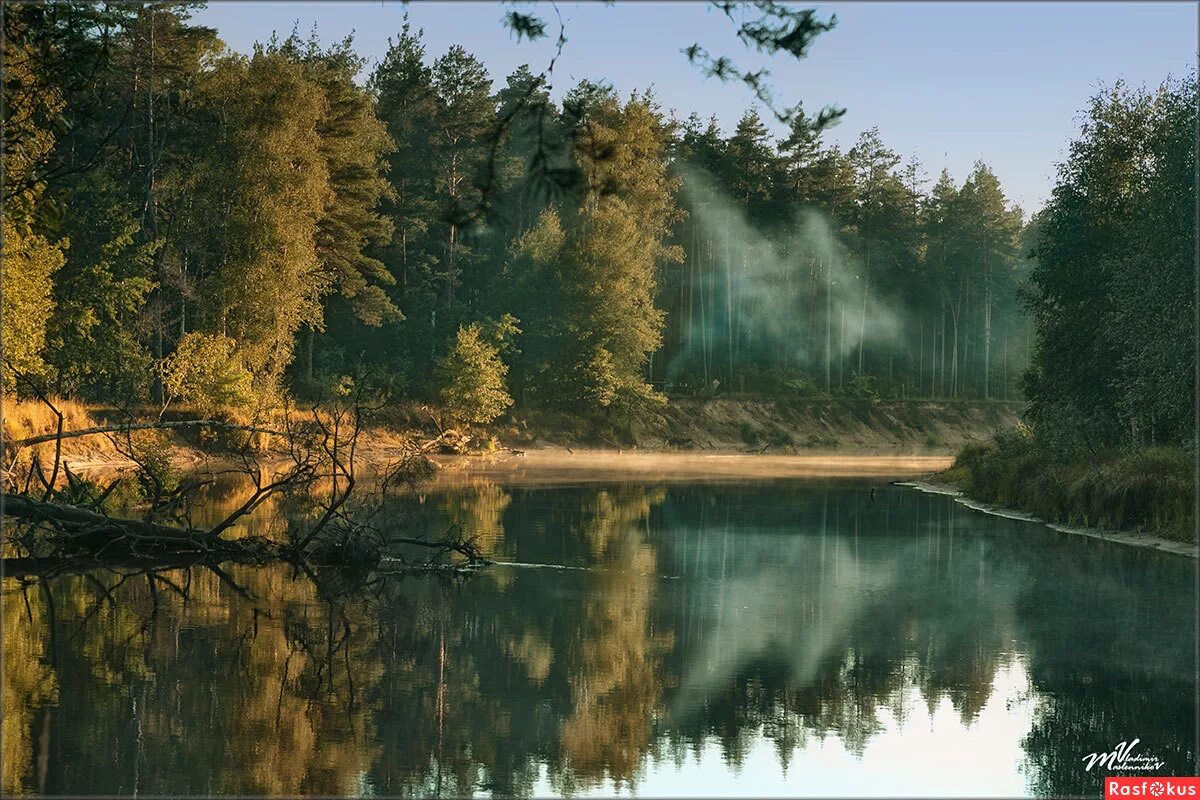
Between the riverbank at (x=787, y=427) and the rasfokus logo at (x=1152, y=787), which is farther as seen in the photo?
the riverbank at (x=787, y=427)

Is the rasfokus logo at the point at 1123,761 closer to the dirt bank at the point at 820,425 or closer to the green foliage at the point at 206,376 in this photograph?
the green foliage at the point at 206,376

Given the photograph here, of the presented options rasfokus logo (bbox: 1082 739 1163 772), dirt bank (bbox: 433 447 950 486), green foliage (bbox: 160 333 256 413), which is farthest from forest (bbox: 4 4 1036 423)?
rasfokus logo (bbox: 1082 739 1163 772)

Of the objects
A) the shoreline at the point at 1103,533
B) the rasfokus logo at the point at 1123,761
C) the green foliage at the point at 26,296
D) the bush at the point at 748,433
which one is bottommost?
the rasfokus logo at the point at 1123,761

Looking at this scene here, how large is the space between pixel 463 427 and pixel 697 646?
48.2 metres

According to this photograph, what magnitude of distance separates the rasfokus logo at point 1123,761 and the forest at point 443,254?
11.3m

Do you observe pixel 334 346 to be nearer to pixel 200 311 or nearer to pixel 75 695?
pixel 200 311

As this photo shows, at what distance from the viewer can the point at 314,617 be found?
15953mm

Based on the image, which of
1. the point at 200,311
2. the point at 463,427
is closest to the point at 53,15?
the point at 200,311

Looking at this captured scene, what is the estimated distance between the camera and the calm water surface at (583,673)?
10.1 m

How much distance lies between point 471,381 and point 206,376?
594 inches

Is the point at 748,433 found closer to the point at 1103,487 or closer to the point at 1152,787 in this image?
the point at 1103,487

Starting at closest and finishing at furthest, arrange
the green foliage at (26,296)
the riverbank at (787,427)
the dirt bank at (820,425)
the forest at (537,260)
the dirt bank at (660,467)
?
the forest at (537,260) < the green foliage at (26,296) < the dirt bank at (660,467) < the riverbank at (787,427) < the dirt bank at (820,425)

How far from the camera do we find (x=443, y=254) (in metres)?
74.5

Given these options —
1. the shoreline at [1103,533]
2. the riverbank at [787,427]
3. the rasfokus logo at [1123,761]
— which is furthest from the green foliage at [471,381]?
the rasfokus logo at [1123,761]
